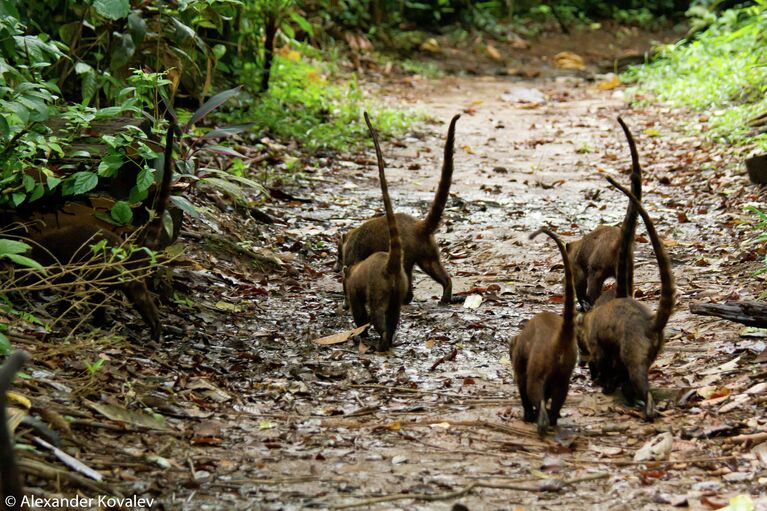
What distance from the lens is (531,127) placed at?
14180 millimetres

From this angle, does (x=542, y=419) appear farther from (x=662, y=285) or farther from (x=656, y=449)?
(x=662, y=285)

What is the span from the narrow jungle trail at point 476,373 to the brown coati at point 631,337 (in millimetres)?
147

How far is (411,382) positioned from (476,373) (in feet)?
1.48

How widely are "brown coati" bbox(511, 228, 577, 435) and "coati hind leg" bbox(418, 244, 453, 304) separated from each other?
2.43 m

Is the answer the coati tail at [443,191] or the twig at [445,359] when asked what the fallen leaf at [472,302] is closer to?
the coati tail at [443,191]

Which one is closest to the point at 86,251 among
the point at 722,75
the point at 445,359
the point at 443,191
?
the point at 445,359

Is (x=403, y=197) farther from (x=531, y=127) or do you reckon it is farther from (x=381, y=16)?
(x=381, y=16)

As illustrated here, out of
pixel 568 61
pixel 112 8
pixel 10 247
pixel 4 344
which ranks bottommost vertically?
pixel 4 344

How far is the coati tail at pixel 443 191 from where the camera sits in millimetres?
6859

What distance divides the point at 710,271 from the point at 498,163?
5.00 metres

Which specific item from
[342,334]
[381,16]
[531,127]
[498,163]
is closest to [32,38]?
[342,334]

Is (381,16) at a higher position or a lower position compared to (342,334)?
higher

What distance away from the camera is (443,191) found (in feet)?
23.1

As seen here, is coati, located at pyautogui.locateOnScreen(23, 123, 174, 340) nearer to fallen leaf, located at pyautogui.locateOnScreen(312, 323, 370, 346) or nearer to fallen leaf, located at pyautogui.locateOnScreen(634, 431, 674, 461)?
fallen leaf, located at pyautogui.locateOnScreen(312, 323, 370, 346)
